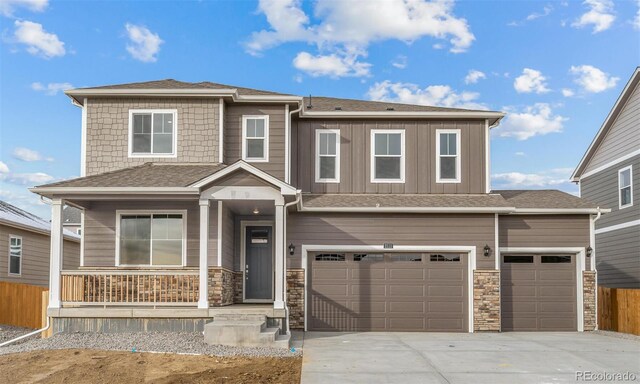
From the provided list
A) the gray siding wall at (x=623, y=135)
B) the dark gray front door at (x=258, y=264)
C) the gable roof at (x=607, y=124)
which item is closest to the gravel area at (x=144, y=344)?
the dark gray front door at (x=258, y=264)

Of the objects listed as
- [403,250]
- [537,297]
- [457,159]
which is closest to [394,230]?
[403,250]

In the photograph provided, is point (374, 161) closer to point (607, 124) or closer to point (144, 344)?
point (144, 344)

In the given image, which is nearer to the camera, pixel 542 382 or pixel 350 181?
pixel 542 382

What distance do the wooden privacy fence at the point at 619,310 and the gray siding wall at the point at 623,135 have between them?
4.83 m

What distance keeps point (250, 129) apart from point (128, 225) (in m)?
3.69

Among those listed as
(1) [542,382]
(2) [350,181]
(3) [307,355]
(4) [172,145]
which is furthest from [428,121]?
(1) [542,382]

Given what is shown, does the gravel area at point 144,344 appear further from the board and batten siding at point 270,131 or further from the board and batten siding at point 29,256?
the board and batten siding at point 29,256

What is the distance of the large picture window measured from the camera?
55.0 ft

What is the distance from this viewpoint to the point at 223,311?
511 inches

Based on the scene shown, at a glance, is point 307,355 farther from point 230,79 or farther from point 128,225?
point 230,79

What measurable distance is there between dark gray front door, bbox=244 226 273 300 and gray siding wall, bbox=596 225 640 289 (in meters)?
10.6

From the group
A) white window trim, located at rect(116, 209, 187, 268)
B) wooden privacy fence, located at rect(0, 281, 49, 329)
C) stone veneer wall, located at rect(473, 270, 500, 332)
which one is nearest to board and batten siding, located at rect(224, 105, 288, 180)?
white window trim, located at rect(116, 209, 187, 268)

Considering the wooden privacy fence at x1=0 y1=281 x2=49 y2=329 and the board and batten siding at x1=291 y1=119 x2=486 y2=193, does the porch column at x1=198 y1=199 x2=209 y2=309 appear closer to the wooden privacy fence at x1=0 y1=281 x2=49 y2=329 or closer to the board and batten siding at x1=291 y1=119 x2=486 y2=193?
the board and batten siding at x1=291 y1=119 x2=486 y2=193

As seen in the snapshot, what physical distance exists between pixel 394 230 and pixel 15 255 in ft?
39.6
